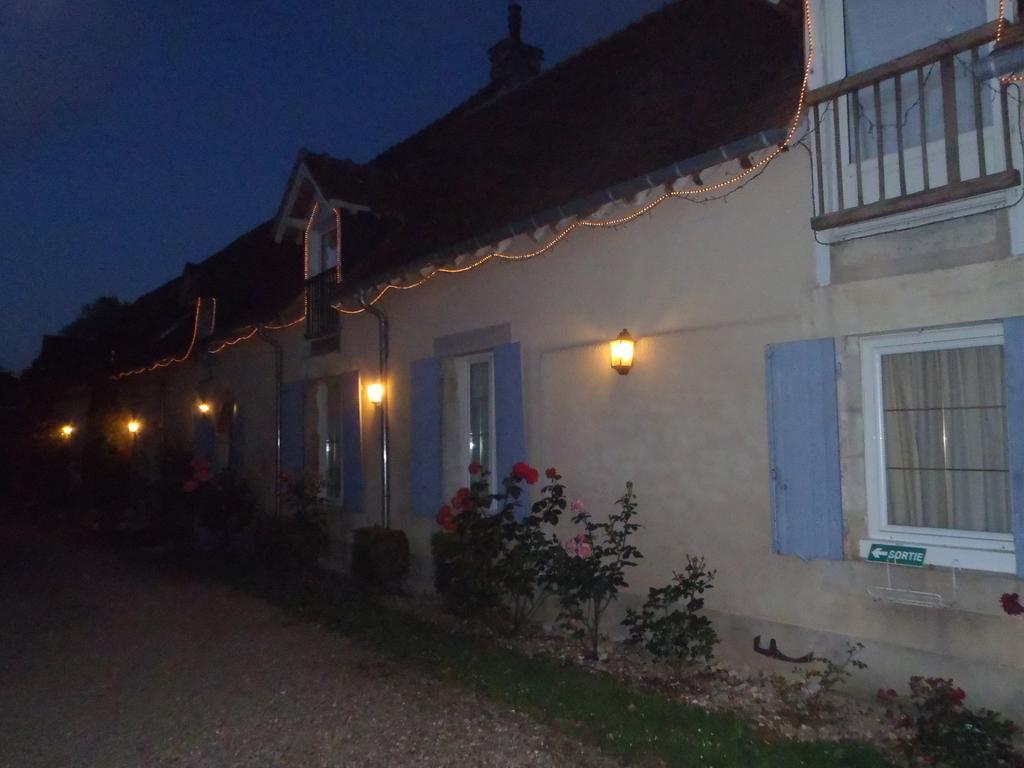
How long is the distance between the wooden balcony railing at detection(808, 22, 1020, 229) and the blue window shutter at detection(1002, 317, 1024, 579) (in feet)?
2.52

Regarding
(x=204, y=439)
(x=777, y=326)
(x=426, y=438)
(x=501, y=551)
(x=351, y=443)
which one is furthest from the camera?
(x=204, y=439)

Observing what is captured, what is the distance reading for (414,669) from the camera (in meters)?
6.09

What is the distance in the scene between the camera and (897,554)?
489 cm

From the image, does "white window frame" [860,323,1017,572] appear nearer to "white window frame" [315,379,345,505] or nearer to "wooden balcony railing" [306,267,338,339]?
"wooden balcony railing" [306,267,338,339]

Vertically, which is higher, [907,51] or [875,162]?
[907,51]

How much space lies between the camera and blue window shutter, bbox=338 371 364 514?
997 cm

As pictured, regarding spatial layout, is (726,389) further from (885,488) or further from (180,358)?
(180,358)

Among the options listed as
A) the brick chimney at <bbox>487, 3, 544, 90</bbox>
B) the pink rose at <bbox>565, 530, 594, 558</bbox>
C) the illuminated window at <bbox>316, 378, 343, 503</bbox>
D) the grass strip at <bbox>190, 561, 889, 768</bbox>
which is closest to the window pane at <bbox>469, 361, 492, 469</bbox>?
the grass strip at <bbox>190, 561, 889, 768</bbox>

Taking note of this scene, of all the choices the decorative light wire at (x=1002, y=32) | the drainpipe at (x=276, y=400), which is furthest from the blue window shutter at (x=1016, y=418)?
the drainpipe at (x=276, y=400)

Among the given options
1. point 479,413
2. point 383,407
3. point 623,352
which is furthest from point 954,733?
point 383,407

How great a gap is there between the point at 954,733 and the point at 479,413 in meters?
5.26

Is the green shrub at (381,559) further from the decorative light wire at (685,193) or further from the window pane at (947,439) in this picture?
the window pane at (947,439)

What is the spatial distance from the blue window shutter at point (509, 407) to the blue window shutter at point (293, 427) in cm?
436

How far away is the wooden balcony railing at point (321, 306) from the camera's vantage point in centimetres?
1077
